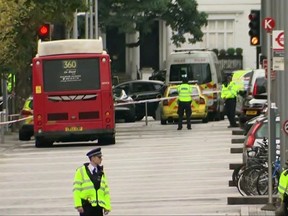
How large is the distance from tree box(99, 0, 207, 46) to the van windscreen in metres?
19.5

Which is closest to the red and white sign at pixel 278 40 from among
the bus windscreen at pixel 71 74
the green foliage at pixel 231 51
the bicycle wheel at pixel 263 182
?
the bicycle wheel at pixel 263 182

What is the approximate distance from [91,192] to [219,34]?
2746 inches

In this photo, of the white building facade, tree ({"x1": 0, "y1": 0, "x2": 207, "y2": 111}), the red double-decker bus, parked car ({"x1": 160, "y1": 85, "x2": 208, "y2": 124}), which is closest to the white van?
parked car ({"x1": 160, "y1": 85, "x2": 208, "y2": 124})

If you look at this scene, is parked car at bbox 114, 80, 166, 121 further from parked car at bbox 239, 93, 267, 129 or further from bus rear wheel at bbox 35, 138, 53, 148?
bus rear wheel at bbox 35, 138, 53, 148

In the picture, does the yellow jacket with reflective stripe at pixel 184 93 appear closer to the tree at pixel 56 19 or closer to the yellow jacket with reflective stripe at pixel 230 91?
the yellow jacket with reflective stripe at pixel 230 91

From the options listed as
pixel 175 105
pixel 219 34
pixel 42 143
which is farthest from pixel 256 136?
pixel 219 34

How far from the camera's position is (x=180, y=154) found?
111 feet

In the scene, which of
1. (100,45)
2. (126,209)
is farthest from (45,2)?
(126,209)

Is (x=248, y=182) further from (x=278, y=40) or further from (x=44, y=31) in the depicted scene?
(x=44, y=31)

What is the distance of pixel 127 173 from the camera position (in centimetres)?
2938

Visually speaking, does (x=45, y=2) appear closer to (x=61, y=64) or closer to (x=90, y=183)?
(x=61, y=64)

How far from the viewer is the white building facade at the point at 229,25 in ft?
277

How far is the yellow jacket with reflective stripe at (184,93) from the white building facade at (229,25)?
4129 centimetres

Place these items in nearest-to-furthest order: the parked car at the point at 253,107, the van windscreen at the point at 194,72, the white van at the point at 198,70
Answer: the parked car at the point at 253,107, the white van at the point at 198,70, the van windscreen at the point at 194,72
